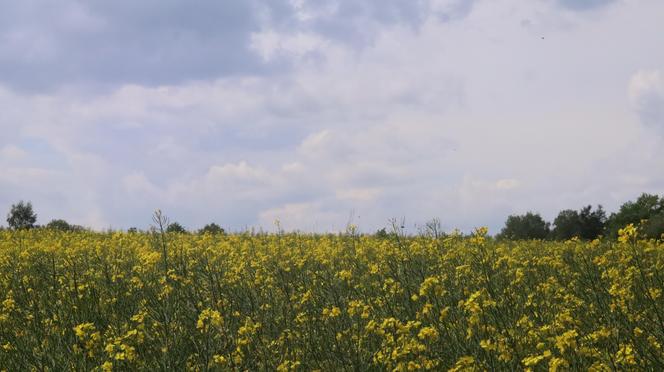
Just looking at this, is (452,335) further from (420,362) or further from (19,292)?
(19,292)

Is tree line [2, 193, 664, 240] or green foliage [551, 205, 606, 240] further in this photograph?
green foliage [551, 205, 606, 240]

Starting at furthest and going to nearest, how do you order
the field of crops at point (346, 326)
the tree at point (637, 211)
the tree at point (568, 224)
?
the tree at point (568, 224) → the tree at point (637, 211) → the field of crops at point (346, 326)

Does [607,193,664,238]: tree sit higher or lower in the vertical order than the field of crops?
higher

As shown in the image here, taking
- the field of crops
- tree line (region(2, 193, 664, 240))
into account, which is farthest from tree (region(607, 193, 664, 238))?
the field of crops

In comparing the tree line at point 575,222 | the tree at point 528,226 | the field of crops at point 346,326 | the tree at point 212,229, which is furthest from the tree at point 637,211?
the field of crops at point 346,326

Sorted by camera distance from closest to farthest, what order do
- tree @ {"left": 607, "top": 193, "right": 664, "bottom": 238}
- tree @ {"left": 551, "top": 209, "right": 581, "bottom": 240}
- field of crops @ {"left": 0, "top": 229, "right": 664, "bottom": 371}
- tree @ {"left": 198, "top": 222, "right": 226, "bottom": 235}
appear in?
field of crops @ {"left": 0, "top": 229, "right": 664, "bottom": 371} < tree @ {"left": 198, "top": 222, "right": 226, "bottom": 235} < tree @ {"left": 607, "top": 193, "right": 664, "bottom": 238} < tree @ {"left": 551, "top": 209, "right": 581, "bottom": 240}

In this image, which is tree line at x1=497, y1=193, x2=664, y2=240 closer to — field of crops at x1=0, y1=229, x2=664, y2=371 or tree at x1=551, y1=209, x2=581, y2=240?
tree at x1=551, y1=209, x2=581, y2=240

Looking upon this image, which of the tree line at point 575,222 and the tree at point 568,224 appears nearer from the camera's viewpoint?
→ the tree line at point 575,222

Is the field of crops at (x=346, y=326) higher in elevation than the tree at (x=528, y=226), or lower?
lower

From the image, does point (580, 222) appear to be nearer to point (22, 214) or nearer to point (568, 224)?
point (568, 224)

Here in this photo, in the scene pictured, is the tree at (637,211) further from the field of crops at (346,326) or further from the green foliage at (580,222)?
the field of crops at (346,326)

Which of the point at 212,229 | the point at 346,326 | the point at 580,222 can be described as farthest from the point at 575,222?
the point at 346,326

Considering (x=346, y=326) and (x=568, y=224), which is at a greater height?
(x=568, y=224)

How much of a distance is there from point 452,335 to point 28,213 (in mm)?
32309
